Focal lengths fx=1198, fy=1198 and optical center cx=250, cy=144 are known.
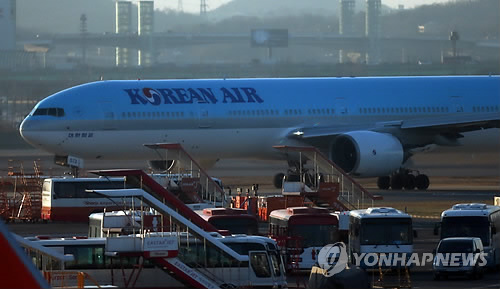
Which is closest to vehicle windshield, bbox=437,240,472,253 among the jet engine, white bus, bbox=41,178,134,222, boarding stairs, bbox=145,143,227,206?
boarding stairs, bbox=145,143,227,206

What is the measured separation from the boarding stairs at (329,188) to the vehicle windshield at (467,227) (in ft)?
20.8

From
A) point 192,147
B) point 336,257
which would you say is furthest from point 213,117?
point 336,257

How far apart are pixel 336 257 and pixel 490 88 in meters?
26.6

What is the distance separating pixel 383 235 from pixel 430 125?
20223 mm

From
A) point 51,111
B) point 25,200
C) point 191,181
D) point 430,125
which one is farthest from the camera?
point 430,125

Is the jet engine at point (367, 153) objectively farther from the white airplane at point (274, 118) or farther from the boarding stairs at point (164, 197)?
the boarding stairs at point (164, 197)

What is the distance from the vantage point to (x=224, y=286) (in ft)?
73.4

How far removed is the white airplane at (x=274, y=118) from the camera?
151 ft

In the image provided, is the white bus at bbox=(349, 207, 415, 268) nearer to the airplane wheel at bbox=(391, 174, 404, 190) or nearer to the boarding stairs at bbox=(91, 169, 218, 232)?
the boarding stairs at bbox=(91, 169, 218, 232)

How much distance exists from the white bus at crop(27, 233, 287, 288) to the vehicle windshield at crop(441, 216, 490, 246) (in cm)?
699

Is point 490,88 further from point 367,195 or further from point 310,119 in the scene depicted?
point 367,195

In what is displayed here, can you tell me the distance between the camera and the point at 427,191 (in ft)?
160

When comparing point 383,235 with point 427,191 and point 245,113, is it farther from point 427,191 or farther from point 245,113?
point 427,191

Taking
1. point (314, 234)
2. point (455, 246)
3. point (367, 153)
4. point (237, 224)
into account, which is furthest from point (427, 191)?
point (455, 246)
